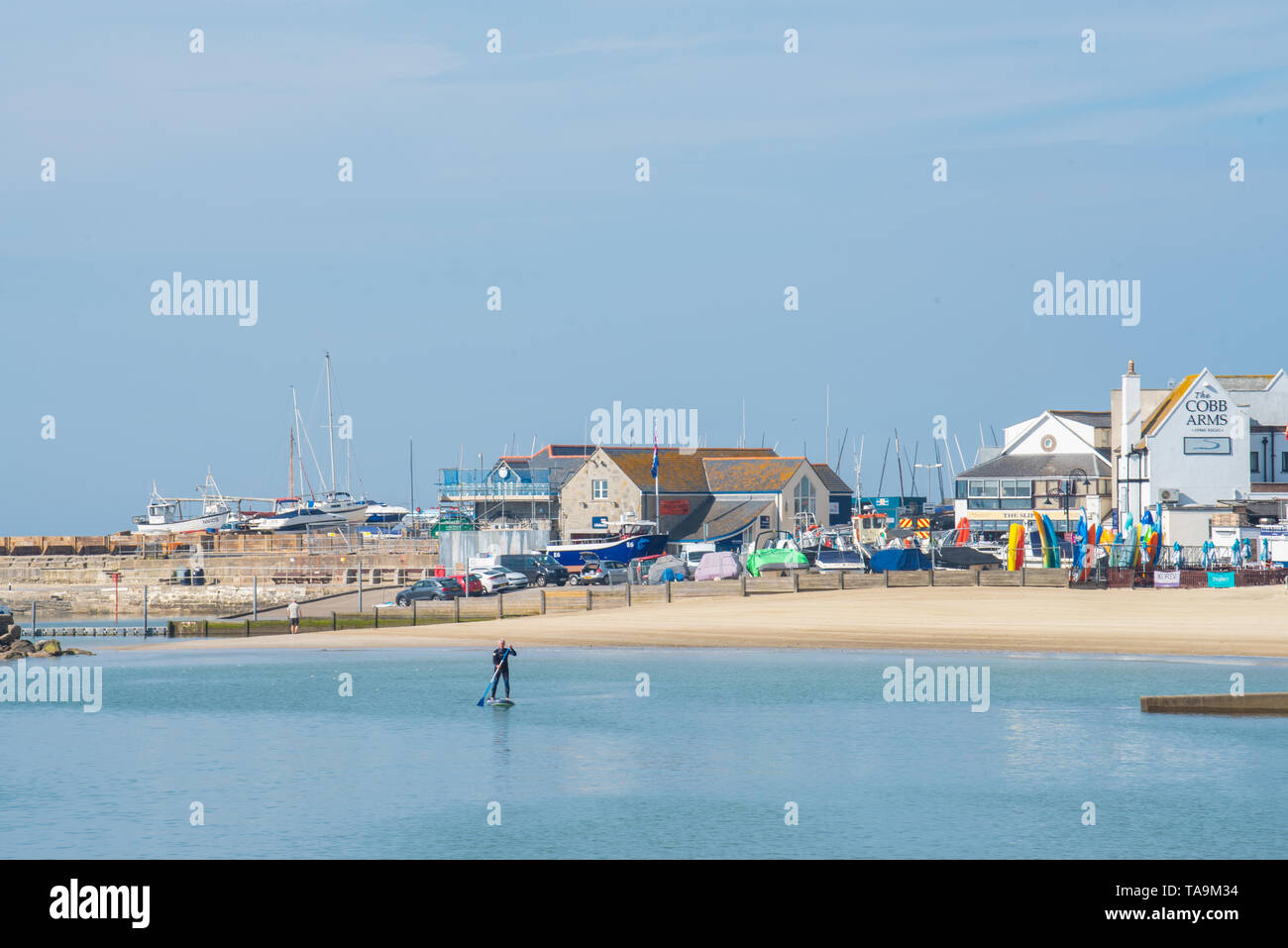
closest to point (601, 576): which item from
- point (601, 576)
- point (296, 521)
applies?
point (601, 576)

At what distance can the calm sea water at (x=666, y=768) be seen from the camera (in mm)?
27375

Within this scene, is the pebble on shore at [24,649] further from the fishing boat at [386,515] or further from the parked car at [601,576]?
the fishing boat at [386,515]

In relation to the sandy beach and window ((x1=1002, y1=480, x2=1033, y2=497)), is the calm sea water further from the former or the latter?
window ((x1=1002, y1=480, x2=1033, y2=497))

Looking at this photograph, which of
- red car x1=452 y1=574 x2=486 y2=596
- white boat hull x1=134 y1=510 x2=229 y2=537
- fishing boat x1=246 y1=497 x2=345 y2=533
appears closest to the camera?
red car x1=452 y1=574 x2=486 y2=596

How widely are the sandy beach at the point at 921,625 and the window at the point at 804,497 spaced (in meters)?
41.1

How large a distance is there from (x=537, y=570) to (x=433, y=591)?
791cm

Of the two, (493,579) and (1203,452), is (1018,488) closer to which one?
(1203,452)

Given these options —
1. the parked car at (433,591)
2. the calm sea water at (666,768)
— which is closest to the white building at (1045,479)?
the parked car at (433,591)

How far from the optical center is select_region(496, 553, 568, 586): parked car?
78.4 metres

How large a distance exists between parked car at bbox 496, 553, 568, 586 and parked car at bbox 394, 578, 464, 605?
5.85m

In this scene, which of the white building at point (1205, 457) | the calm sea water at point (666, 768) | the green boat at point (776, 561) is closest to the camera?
the calm sea water at point (666, 768)

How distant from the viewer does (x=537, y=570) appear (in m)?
78.6

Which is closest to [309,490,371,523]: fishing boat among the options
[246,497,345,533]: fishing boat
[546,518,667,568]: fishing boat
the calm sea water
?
[246,497,345,533]: fishing boat
